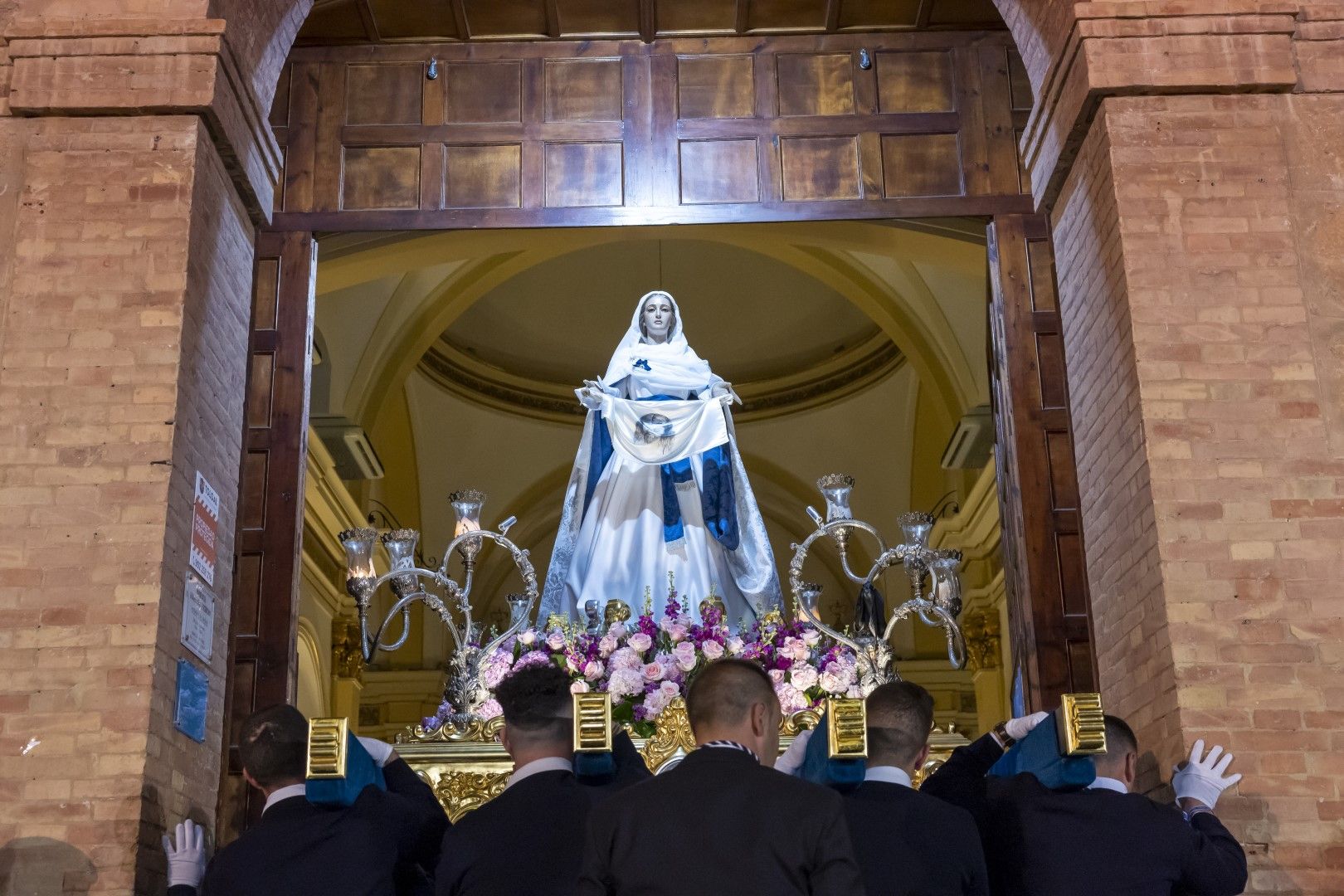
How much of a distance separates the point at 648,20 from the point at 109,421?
4084 mm

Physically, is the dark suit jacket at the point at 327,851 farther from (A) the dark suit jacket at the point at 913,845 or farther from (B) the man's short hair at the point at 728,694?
(A) the dark suit jacket at the point at 913,845

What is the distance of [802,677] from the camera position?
6992mm

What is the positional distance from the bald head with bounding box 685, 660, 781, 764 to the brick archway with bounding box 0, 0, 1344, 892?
235 centimetres

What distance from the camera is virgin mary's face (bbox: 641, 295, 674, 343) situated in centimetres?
920

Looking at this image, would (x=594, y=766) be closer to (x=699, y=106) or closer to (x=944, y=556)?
(x=944, y=556)

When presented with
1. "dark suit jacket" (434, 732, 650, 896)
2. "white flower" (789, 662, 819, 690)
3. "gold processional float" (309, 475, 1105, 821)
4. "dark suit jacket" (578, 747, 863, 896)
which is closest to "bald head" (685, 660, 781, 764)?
"dark suit jacket" (578, 747, 863, 896)

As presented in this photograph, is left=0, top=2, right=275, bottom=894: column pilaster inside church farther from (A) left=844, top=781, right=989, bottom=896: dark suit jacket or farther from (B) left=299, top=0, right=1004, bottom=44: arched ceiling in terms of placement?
(A) left=844, top=781, right=989, bottom=896: dark suit jacket

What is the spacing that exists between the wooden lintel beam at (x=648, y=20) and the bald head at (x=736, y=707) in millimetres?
5746

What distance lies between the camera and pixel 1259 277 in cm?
606

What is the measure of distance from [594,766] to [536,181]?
497 cm

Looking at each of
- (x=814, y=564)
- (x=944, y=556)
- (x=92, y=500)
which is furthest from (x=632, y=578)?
(x=814, y=564)

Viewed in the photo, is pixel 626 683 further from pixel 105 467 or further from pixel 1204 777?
pixel 1204 777

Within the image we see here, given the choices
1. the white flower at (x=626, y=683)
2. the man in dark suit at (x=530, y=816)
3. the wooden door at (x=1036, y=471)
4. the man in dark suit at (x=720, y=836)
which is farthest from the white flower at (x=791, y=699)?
the man in dark suit at (x=720, y=836)

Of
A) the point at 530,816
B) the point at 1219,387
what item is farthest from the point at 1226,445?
the point at 530,816
